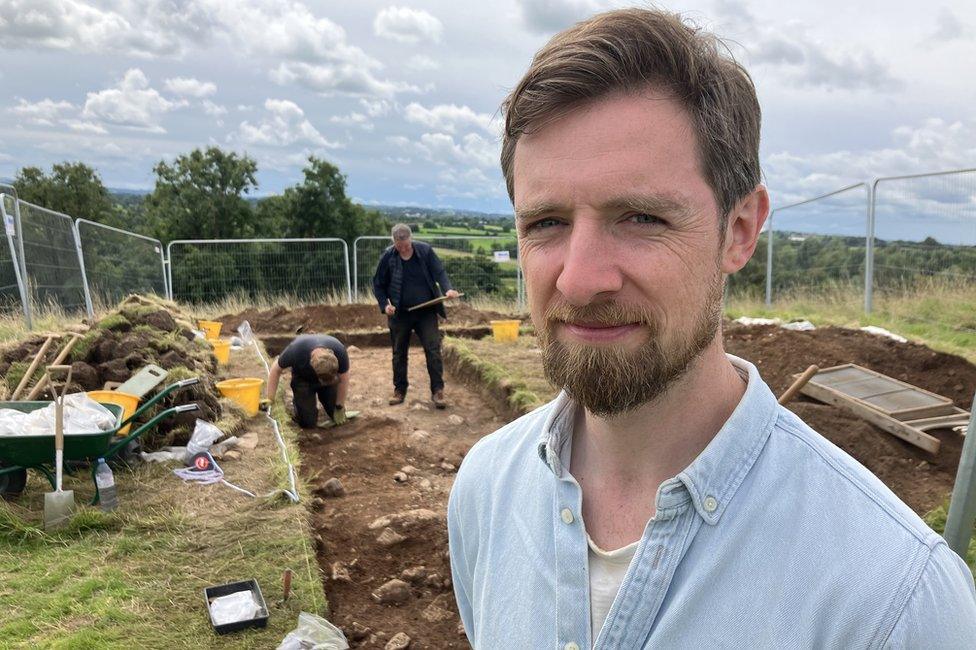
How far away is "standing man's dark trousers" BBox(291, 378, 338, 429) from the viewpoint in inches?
273

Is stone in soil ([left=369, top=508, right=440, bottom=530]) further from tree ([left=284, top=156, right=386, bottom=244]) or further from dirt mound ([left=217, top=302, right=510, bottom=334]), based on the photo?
tree ([left=284, top=156, right=386, bottom=244])

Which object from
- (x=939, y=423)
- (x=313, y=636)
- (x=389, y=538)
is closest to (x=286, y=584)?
(x=313, y=636)

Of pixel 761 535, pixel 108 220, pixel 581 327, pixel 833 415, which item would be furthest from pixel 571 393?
pixel 108 220

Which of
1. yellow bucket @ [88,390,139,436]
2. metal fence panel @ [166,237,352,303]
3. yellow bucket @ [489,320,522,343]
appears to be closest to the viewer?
yellow bucket @ [88,390,139,436]

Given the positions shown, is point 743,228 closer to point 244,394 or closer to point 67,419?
point 67,419

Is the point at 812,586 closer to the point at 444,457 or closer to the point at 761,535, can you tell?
the point at 761,535

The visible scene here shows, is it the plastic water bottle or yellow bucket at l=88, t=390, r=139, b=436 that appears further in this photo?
yellow bucket at l=88, t=390, r=139, b=436

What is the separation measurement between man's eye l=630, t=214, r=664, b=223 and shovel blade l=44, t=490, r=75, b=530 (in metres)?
4.42

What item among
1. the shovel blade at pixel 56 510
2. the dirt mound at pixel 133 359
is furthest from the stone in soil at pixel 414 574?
the dirt mound at pixel 133 359

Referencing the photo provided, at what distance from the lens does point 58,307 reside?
900 centimetres

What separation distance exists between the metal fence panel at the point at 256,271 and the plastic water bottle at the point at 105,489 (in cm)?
1044

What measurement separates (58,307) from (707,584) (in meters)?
10.0

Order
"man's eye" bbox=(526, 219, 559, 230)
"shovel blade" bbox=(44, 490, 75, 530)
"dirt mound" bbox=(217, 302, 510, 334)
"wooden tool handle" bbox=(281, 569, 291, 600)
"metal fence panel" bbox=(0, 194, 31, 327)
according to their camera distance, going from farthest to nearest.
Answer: "dirt mound" bbox=(217, 302, 510, 334) → "metal fence panel" bbox=(0, 194, 31, 327) → "shovel blade" bbox=(44, 490, 75, 530) → "wooden tool handle" bbox=(281, 569, 291, 600) → "man's eye" bbox=(526, 219, 559, 230)

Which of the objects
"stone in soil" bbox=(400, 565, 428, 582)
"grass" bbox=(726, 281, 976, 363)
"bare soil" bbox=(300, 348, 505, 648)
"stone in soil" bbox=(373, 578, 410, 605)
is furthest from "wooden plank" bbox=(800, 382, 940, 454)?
"stone in soil" bbox=(373, 578, 410, 605)
